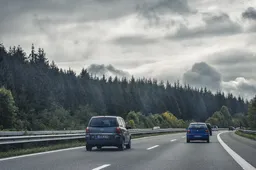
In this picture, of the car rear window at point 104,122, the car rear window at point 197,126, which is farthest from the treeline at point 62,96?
the car rear window at point 104,122

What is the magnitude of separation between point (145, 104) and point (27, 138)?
6016 inches

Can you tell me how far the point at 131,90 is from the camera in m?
156

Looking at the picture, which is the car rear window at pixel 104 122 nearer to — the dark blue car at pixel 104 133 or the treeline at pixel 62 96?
the dark blue car at pixel 104 133

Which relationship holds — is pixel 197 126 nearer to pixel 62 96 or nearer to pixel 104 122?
pixel 104 122

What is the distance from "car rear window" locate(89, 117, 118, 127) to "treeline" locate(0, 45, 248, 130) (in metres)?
41.7

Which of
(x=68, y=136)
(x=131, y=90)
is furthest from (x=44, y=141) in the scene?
(x=131, y=90)

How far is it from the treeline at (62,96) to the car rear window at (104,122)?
41685 mm

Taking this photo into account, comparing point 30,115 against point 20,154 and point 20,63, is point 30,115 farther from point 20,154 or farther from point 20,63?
point 20,154

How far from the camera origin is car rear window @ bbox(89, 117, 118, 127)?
65.1ft

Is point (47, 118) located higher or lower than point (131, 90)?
lower

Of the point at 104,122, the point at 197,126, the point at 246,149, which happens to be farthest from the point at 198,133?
the point at 104,122

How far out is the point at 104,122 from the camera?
19938 mm

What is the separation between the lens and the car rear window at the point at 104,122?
1984 centimetres

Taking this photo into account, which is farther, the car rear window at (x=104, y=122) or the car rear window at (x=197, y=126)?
the car rear window at (x=197, y=126)
